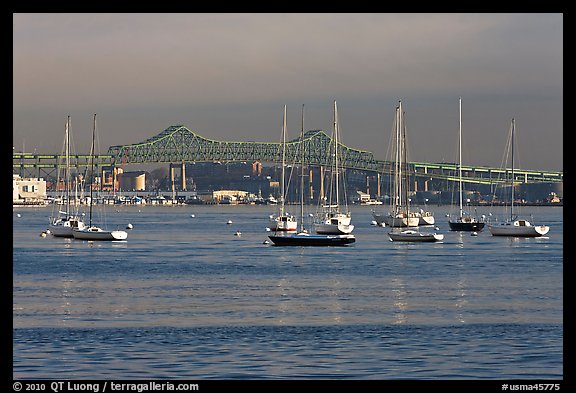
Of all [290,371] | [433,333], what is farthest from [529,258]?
[290,371]

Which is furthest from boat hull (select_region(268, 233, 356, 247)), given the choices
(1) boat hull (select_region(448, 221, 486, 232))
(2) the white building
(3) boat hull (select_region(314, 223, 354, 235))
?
(2) the white building

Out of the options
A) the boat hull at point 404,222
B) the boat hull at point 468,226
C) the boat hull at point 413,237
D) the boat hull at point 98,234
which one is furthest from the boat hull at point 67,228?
the boat hull at point 468,226

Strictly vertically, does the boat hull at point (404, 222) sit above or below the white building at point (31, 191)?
below

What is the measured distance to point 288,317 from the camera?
2098 cm

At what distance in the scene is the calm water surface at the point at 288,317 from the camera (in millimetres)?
14984

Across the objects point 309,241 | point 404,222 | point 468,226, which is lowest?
point 309,241

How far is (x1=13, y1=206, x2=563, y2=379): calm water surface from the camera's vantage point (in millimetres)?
14984

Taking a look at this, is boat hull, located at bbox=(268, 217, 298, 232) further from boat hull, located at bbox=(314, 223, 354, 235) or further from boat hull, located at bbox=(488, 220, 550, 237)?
boat hull, located at bbox=(488, 220, 550, 237)

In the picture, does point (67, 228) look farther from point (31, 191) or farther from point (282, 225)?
point (31, 191)

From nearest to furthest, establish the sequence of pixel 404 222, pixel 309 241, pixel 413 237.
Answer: pixel 309 241, pixel 413 237, pixel 404 222

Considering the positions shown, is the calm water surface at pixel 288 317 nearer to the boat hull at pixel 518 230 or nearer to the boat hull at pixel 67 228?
the boat hull at pixel 67 228

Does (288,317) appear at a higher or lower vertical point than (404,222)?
lower

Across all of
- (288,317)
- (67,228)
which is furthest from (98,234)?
(288,317)

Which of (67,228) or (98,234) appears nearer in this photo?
(98,234)
